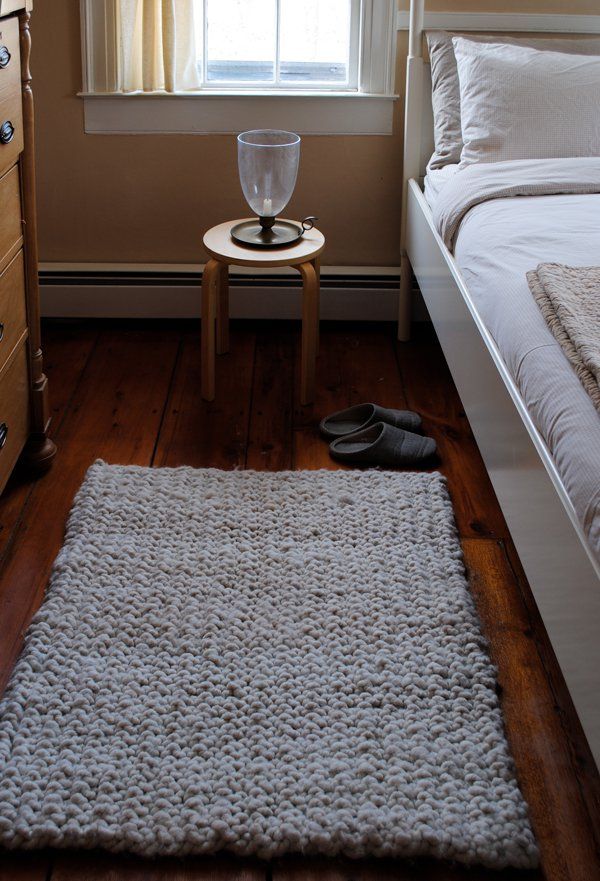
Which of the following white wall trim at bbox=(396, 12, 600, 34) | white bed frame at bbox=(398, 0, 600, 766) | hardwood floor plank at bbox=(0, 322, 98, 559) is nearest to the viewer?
white bed frame at bbox=(398, 0, 600, 766)

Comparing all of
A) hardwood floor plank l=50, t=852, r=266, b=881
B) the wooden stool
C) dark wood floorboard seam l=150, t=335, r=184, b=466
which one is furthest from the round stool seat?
hardwood floor plank l=50, t=852, r=266, b=881

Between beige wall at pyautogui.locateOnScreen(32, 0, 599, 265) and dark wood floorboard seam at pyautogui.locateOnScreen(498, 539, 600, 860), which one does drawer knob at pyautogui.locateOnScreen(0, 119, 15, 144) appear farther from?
dark wood floorboard seam at pyautogui.locateOnScreen(498, 539, 600, 860)

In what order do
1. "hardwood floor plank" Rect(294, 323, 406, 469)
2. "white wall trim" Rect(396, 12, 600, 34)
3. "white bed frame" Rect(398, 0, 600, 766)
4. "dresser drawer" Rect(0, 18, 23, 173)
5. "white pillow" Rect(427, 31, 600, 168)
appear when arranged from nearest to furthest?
"white bed frame" Rect(398, 0, 600, 766) < "dresser drawer" Rect(0, 18, 23, 173) < "hardwood floor plank" Rect(294, 323, 406, 469) < "white pillow" Rect(427, 31, 600, 168) < "white wall trim" Rect(396, 12, 600, 34)

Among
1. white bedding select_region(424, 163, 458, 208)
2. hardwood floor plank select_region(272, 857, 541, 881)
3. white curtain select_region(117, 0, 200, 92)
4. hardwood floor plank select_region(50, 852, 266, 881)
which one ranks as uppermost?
white curtain select_region(117, 0, 200, 92)

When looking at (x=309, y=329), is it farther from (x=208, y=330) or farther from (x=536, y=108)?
(x=536, y=108)

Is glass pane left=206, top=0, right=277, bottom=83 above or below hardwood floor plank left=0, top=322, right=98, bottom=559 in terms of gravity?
above

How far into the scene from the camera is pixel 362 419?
242 centimetres

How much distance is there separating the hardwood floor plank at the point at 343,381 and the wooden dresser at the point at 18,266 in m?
0.62

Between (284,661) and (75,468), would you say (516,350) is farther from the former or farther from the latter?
(75,468)

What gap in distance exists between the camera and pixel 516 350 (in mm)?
1606

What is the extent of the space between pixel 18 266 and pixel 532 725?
1.34m

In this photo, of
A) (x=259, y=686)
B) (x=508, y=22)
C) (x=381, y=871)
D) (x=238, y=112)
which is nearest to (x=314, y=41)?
(x=238, y=112)

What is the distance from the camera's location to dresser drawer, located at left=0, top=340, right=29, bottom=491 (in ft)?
6.34

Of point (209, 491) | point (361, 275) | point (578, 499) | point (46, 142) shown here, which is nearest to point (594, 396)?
point (578, 499)
